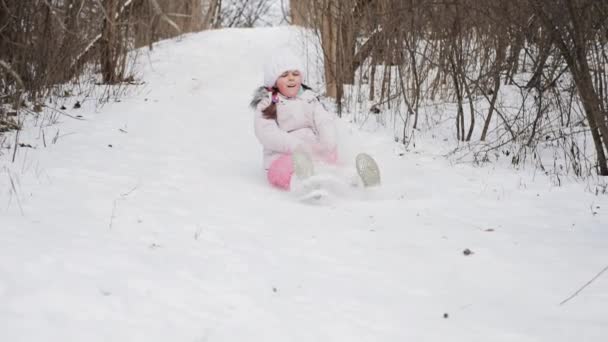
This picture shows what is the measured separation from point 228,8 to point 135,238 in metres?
20.6

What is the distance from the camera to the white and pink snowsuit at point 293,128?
3.87 m

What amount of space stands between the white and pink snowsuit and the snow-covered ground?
1.00 feet

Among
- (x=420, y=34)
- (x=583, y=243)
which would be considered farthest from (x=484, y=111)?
(x=583, y=243)

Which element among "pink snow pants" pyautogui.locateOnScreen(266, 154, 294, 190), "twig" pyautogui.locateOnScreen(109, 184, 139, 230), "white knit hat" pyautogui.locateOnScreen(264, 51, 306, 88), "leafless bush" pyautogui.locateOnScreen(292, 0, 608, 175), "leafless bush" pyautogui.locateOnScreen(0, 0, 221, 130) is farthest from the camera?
"leafless bush" pyautogui.locateOnScreen(0, 0, 221, 130)

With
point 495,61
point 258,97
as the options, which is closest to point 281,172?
point 258,97

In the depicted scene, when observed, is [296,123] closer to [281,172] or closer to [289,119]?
[289,119]

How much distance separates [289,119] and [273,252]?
5.77 ft

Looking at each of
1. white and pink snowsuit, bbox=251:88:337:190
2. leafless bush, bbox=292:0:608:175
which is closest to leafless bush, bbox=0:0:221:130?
white and pink snowsuit, bbox=251:88:337:190

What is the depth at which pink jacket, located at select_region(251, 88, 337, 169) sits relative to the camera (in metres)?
3.96

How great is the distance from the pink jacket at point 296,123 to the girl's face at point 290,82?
45mm

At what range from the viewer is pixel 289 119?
4105 mm

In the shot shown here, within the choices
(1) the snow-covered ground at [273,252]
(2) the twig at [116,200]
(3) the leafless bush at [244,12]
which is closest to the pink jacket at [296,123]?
(1) the snow-covered ground at [273,252]

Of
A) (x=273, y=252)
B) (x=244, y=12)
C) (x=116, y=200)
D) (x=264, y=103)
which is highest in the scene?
(x=244, y=12)

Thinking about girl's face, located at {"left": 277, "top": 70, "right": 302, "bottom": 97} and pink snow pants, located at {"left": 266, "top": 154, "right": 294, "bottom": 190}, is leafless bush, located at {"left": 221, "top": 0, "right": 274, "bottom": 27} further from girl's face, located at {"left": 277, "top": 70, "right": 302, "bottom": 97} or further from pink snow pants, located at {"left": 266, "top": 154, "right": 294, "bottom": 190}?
pink snow pants, located at {"left": 266, "top": 154, "right": 294, "bottom": 190}
